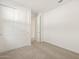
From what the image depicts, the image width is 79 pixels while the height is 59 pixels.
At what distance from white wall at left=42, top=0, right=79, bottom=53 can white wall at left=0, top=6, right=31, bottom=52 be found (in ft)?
5.14

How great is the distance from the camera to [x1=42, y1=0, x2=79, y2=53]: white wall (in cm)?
259

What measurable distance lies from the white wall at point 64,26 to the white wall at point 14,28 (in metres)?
1.57

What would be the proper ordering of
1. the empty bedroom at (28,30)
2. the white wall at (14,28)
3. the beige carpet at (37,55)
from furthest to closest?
the white wall at (14,28) → the empty bedroom at (28,30) → the beige carpet at (37,55)

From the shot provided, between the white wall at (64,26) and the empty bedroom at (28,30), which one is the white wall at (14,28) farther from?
the white wall at (64,26)

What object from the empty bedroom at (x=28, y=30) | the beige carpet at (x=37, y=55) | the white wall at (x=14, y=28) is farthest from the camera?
the white wall at (x=14, y=28)

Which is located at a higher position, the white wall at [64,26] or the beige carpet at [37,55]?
the white wall at [64,26]

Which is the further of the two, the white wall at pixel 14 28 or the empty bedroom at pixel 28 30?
the white wall at pixel 14 28

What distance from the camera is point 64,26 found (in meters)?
3.06

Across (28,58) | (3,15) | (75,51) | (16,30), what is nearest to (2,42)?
(16,30)

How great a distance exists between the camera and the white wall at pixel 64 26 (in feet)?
8.49

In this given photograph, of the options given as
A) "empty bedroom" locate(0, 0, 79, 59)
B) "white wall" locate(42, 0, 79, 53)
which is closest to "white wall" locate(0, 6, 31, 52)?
"empty bedroom" locate(0, 0, 79, 59)

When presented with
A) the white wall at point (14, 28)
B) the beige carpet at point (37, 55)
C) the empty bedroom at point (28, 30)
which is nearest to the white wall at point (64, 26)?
the empty bedroom at point (28, 30)

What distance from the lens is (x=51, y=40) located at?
3977 mm

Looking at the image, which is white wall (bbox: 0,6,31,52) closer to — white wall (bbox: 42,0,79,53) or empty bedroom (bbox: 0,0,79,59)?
empty bedroom (bbox: 0,0,79,59)
